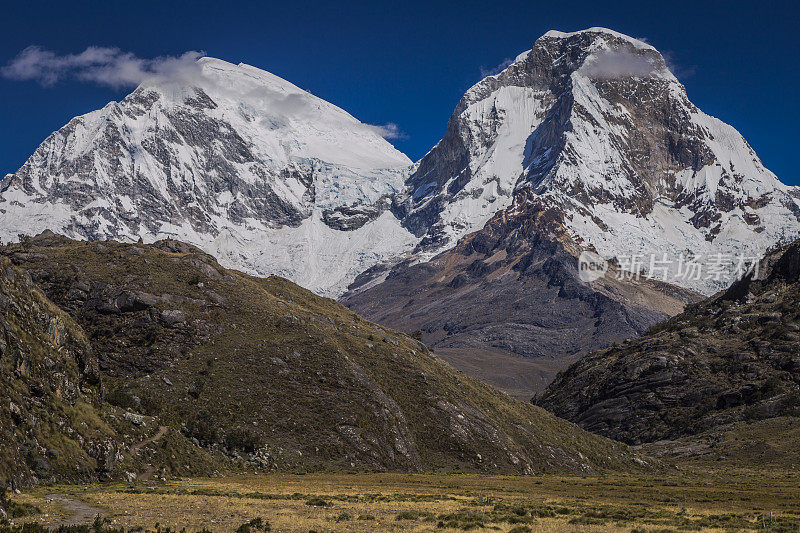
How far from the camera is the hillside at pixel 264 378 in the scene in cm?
9831

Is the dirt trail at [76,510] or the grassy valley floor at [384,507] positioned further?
the grassy valley floor at [384,507]

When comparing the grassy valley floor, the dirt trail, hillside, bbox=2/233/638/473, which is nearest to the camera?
the dirt trail

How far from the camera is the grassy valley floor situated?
148 ft

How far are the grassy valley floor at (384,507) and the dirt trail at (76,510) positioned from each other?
74 mm

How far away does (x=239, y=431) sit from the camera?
95.2m

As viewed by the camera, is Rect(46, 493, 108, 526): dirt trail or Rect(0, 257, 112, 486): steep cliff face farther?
Rect(0, 257, 112, 486): steep cliff face

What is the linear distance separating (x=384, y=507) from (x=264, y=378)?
55.7 metres

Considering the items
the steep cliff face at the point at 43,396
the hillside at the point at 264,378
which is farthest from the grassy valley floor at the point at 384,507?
the hillside at the point at 264,378

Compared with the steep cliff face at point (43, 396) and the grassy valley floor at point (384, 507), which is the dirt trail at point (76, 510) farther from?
the steep cliff face at point (43, 396)

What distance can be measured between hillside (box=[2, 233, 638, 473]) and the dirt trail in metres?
37.6

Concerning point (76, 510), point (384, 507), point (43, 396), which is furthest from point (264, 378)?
point (76, 510)

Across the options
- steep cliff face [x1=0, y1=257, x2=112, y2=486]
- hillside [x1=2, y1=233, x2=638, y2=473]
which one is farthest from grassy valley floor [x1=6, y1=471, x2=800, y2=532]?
hillside [x1=2, y1=233, x2=638, y2=473]

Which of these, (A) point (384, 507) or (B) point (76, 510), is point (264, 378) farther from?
(B) point (76, 510)

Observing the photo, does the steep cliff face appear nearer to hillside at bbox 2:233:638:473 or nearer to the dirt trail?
the dirt trail
